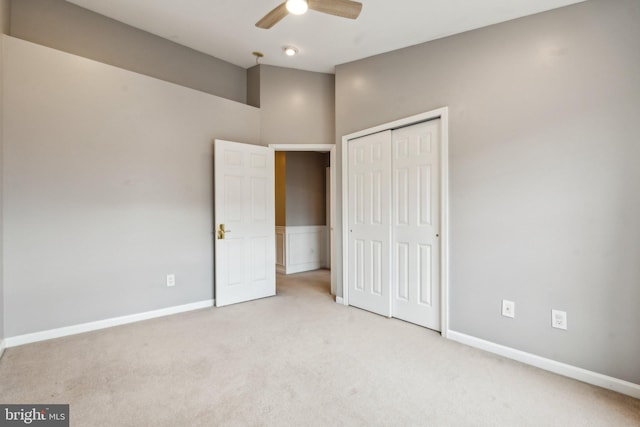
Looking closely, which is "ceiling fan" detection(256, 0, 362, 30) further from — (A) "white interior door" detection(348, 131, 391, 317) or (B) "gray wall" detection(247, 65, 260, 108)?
(B) "gray wall" detection(247, 65, 260, 108)

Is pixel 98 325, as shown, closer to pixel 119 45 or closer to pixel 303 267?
pixel 119 45

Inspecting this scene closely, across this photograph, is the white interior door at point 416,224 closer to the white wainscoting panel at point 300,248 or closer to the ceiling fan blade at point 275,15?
the ceiling fan blade at point 275,15

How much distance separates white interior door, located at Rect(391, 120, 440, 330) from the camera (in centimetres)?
291

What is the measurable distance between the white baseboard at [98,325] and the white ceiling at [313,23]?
10.1 ft

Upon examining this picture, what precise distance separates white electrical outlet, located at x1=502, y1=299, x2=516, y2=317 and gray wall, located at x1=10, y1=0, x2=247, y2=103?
404cm

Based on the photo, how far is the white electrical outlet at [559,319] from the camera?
86.3 inches

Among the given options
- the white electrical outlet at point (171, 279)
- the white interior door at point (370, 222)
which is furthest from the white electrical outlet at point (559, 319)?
the white electrical outlet at point (171, 279)

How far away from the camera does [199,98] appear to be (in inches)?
142

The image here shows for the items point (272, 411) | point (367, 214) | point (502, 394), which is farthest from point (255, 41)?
point (502, 394)

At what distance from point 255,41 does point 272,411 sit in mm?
3597

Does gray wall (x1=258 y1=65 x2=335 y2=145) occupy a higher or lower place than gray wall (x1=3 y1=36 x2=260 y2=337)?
higher

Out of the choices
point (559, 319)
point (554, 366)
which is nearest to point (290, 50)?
point (559, 319)

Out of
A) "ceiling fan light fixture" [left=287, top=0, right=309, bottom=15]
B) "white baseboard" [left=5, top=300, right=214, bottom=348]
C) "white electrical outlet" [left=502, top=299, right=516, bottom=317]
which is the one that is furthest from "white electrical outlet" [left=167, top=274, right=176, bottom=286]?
"white electrical outlet" [left=502, top=299, right=516, bottom=317]

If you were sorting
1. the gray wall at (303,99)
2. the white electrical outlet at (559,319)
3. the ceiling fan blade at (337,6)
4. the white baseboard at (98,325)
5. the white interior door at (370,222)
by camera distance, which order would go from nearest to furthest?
the ceiling fan blade at (337,6), the white electrical outlet at (559,319), the white baseboard at (98,325), the white interior door at (370,222), the gray wall at (303,99)
